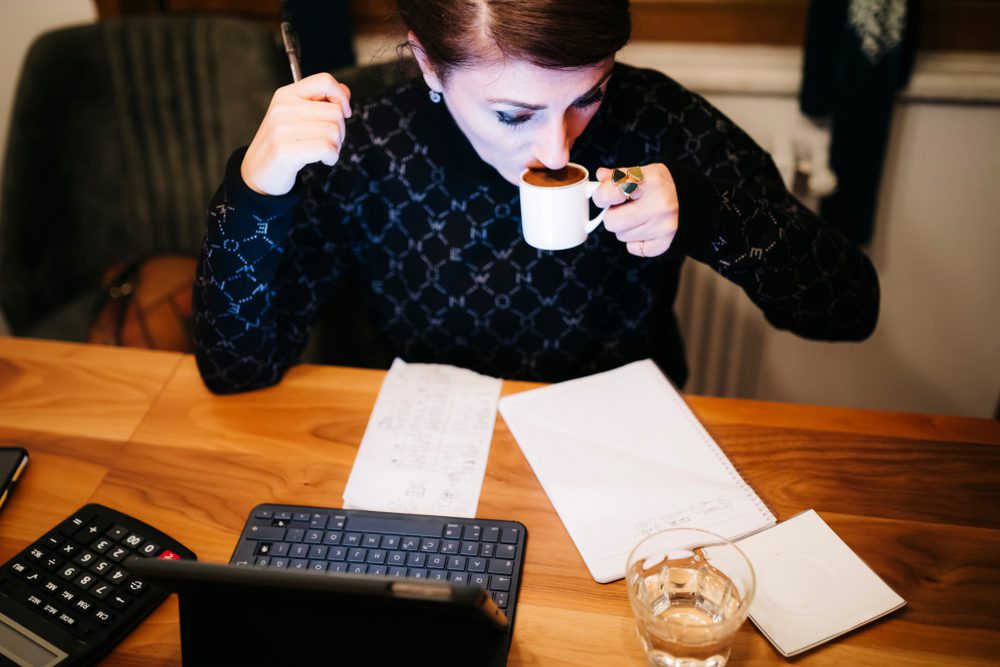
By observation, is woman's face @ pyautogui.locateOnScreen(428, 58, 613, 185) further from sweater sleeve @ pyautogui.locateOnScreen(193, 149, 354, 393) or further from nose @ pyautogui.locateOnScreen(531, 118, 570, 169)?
sweater sleeve @ pyautogui.locateOnScreen(193, 149, 354, 393)

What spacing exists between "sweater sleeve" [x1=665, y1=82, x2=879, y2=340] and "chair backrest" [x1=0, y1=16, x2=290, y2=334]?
3.17 feet

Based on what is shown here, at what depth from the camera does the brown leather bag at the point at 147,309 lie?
1.55m

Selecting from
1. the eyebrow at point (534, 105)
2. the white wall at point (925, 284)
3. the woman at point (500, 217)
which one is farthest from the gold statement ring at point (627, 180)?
the white wall at point (925, 284)

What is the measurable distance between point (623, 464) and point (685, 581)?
0.60ft

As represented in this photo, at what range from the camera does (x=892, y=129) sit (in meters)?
1.52

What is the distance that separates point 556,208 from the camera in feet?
2.84

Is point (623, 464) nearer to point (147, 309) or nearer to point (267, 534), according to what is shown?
point (267, 534)

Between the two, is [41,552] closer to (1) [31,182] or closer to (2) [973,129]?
(1) [31,182]

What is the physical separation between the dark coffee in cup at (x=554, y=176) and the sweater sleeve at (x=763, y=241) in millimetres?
118

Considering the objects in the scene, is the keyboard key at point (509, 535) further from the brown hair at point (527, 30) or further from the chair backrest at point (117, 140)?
the chair backrest at point (117, 140)

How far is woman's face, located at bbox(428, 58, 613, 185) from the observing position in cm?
89

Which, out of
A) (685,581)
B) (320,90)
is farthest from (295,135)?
(685,581)

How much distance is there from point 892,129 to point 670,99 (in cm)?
65

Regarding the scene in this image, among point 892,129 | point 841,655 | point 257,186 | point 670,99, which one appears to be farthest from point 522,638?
point 892,129
